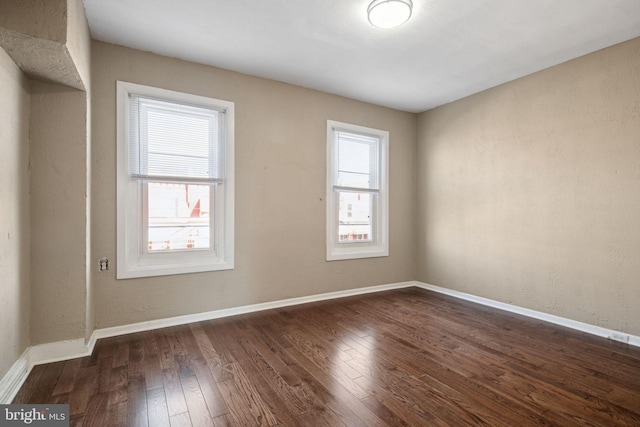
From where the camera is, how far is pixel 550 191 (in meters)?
3.32

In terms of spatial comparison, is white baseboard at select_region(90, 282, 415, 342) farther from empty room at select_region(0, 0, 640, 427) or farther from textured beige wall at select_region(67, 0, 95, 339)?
textured beige wall at select_region(67, 0, 95, 339)

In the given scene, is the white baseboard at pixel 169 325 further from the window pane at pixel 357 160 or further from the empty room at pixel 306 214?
the window pane at pixel 357 160

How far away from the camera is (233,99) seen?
3.44 meters

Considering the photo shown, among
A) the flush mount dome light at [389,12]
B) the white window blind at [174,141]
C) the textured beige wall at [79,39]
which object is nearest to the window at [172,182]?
the white window blind at [174,141]

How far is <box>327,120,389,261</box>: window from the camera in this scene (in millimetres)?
4207

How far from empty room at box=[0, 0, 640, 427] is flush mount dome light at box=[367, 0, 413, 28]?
0.7 inches

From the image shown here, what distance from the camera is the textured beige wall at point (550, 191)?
2824mm

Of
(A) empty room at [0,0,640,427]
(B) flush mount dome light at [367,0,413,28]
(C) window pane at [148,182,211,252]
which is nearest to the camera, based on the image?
(A) empty room at [0,0,640,427]

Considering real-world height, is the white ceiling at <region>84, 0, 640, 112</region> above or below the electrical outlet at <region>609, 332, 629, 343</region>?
above

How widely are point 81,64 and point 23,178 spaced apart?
0.93 metres

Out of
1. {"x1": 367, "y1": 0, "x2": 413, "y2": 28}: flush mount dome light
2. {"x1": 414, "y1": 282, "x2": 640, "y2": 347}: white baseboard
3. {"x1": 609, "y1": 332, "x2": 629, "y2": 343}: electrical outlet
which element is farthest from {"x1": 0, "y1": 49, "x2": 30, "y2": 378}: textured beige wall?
{"x1": 609, "y1": 332, "x2": 629, "y2": 343}: electrical outlet

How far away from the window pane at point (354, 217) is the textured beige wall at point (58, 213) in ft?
9.61

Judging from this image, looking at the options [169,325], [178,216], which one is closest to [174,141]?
[178,216]

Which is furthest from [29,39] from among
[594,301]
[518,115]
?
[594,301]
